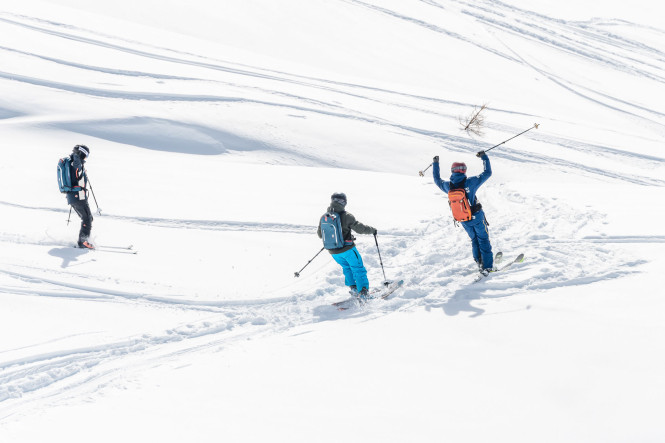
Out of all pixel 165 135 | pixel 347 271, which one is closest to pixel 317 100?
pixel 165 135

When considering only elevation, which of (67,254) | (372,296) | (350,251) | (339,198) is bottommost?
(372,296)

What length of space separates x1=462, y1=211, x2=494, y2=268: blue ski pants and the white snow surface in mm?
320

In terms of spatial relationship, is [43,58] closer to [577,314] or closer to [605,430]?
[577,314]

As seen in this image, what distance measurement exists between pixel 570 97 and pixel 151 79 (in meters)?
14.8

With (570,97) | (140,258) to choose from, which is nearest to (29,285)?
(140,258)

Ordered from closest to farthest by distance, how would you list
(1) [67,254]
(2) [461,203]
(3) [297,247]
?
1. (2) [461,203]
2. (1) [67,254]
3. (3) [297,247]

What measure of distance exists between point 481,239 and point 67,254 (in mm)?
5909

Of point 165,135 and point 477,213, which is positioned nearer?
point 477,213

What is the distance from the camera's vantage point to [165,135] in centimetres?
1205

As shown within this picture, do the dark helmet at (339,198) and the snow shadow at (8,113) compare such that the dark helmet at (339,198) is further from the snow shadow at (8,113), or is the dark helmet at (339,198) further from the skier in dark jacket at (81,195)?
the snow shadow at (8,113)

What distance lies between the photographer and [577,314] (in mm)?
5734

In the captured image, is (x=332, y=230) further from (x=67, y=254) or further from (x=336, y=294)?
(x=67, y=254)

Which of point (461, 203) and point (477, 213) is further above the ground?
point (461, 203)

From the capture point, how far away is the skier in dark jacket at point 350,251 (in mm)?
6508
